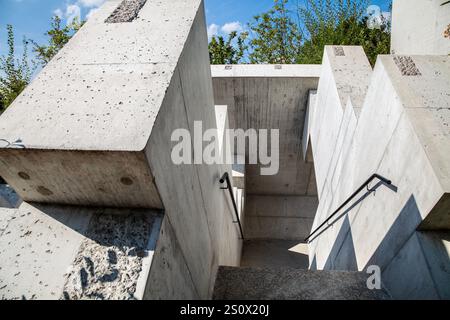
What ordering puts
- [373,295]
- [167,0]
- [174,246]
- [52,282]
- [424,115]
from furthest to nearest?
1. [373,295]
2. [167,0]
3. [424,115]
4. [174,246]
5. [52,282]

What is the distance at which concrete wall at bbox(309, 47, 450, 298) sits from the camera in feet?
7.04

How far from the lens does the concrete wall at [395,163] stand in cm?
215

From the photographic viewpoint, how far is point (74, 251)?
150 cm

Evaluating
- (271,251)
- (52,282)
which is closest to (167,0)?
(52,282)

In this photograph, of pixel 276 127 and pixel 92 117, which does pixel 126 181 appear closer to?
pixel 92 117

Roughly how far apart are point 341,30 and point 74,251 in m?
8.93

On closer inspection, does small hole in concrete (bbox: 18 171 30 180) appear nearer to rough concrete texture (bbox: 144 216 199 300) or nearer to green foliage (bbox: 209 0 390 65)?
rough concrete texture (bbox: 144 216 199 300)

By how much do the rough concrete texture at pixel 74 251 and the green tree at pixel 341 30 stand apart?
832cm

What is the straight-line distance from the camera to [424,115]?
237 centimetres

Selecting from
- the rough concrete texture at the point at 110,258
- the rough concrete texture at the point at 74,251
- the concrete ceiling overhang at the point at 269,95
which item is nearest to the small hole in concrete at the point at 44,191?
the rough concrete texture at the point at 74,251

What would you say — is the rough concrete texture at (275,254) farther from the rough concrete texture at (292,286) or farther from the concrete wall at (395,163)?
the rough concrete texture at (292,286)

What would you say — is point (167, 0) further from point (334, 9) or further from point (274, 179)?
point (274, 179)

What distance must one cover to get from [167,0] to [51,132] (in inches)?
69.3

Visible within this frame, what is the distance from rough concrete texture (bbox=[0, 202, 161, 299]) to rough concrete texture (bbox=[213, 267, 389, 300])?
2.08 m
